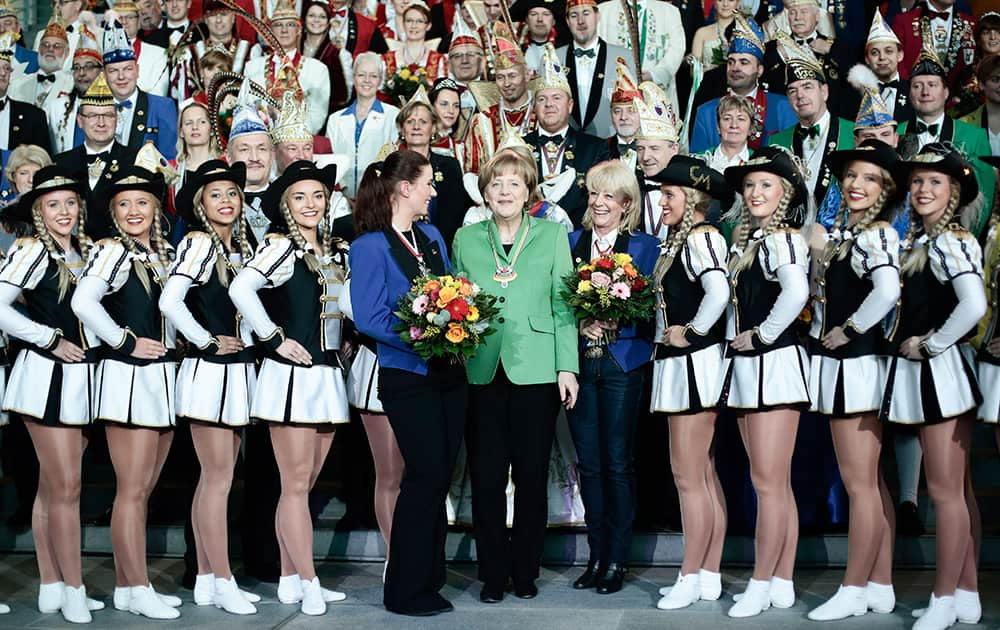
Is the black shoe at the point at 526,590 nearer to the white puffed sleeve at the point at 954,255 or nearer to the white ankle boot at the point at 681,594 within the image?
the white ankle boot at the point at 681,594

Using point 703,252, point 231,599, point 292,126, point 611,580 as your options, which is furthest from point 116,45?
point 611,580

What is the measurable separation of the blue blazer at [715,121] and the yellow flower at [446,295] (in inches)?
139

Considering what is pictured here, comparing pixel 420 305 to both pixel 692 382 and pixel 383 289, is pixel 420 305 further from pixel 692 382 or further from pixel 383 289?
pixel 692 382

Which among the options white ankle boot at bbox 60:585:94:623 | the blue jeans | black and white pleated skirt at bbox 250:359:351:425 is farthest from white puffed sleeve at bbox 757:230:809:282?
white ankle boot at bbox 60:585:94:623

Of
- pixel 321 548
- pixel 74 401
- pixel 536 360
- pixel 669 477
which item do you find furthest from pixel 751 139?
pixel 74 401

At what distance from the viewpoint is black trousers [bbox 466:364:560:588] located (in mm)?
5824

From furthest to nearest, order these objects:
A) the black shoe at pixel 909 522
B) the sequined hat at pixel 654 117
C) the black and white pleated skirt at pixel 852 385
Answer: the sequined hat at pixel 654 117 < the black shoe at pixel 909 522 < the black and white pleated skirt at pixel 852 385

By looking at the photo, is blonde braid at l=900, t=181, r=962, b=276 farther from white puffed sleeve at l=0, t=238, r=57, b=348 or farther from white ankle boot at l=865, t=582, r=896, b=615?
white puffed sleeve at l=0, t=238, r=57, b=348

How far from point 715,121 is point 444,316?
3844 mm

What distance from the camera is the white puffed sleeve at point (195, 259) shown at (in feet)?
18.9

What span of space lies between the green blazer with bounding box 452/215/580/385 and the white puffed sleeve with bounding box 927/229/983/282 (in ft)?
5.37

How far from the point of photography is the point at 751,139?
7.98 m

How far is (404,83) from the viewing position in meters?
9.41

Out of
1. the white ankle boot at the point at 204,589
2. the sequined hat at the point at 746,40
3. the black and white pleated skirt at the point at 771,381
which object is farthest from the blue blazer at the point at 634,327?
the sequined hat at the point at 746,40
